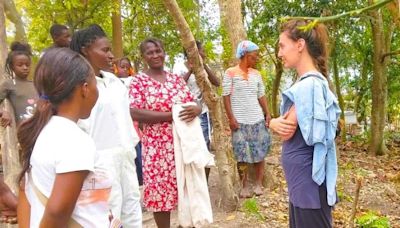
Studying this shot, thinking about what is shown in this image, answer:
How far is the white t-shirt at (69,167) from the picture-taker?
1.54 meters

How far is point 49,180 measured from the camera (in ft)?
5.19

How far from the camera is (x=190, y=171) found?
11.4 ft

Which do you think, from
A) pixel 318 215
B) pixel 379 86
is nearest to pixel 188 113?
pixel 318 215

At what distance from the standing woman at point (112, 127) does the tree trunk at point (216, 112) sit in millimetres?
1182

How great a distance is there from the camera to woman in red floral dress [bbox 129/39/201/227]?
3.39 m

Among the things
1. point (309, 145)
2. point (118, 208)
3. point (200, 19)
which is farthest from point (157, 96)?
point (200, 19)

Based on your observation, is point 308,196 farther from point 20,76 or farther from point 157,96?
point 20,76

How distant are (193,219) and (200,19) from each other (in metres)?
8.29

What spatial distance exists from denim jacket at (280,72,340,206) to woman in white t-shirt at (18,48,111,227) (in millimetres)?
1081

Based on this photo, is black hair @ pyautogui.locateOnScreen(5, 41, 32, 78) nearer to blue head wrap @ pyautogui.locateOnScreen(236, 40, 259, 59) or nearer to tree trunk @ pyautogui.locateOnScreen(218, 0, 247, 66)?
blue head wrap @ pyautogui.locateOnScreen(236, 40, 259, 59)

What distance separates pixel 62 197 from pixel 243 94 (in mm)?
3320

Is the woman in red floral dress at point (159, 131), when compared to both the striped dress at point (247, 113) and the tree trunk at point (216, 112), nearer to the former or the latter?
the tree trunk at point (216, 112)

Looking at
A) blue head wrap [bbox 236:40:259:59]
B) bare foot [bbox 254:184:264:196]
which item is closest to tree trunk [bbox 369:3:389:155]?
blue head wrap [bbox 236:40:259:59]

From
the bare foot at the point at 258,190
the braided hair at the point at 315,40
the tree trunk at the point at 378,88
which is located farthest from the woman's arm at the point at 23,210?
the tree trunk at the point at 378,88
